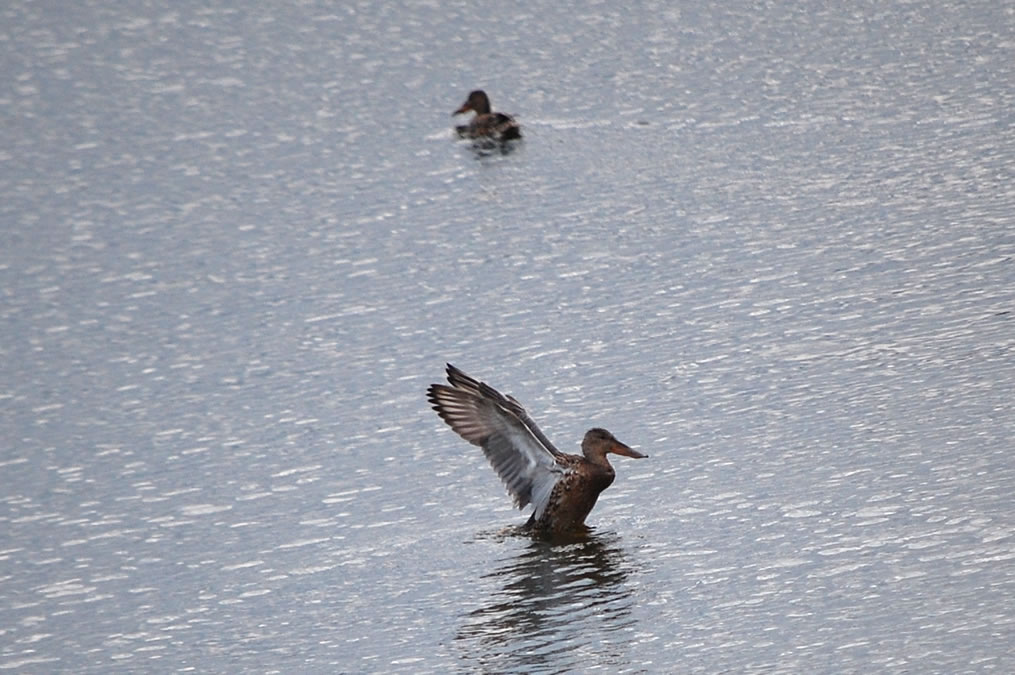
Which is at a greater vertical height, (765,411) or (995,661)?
(765,411)

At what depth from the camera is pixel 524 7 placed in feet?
80.1

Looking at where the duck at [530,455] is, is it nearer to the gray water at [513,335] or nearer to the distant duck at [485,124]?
the gray water at [513,335]

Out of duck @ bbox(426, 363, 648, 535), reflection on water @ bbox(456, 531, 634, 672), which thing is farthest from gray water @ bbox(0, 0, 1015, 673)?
duck @ bbox(426, 363, 648, 535)

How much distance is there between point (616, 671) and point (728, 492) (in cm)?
246

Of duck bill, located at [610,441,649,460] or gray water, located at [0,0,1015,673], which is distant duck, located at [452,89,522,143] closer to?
gray water, located at [0,0,1015,673]

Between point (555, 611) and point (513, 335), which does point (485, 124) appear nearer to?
point (513, 335)

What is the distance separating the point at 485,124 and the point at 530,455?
8972 millimetres

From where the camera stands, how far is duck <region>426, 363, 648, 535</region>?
1102 cm

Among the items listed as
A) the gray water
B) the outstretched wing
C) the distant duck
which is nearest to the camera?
the gray water

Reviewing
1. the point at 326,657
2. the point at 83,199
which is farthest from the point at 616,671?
the point at 83,199

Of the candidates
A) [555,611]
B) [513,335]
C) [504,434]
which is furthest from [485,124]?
[555,611]

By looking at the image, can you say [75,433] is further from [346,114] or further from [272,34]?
[272,34]

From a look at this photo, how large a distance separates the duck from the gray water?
21 cm

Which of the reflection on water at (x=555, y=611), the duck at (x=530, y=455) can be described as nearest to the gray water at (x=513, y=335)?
the reflection on water at (x=555, y=611)
